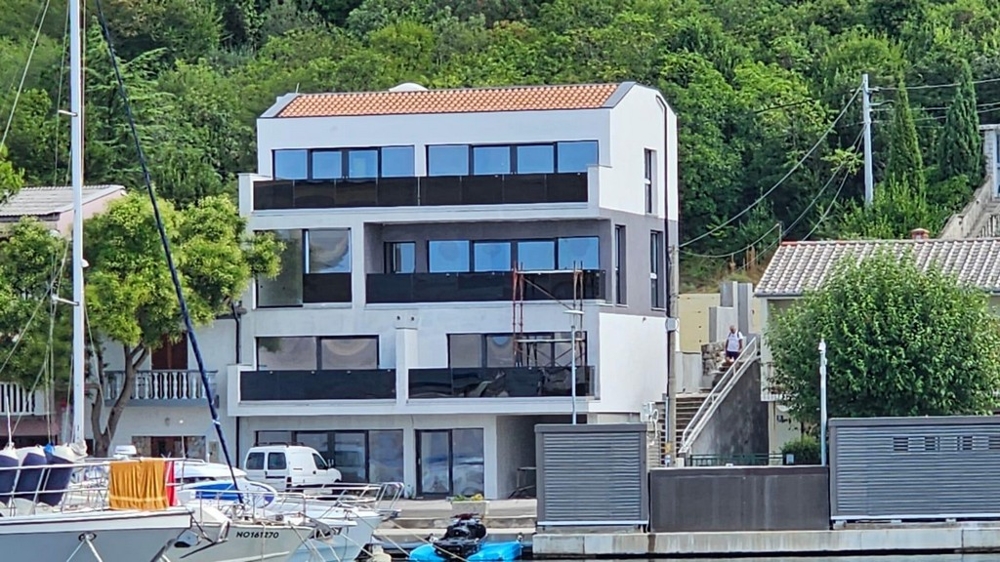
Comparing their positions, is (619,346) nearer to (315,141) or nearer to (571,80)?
(315,141)

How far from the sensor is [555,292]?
59125 mm

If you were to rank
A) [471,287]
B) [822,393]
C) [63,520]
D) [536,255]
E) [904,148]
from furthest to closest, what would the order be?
1. [904,148]
2. [536,255]
3. [471,287]
4. [822,393]
5. [63,520]

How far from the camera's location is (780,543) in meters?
47.5

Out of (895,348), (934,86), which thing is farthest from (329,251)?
(934,86)

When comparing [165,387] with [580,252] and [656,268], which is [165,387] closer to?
[580,252]

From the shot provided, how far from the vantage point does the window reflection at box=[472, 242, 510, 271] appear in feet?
198

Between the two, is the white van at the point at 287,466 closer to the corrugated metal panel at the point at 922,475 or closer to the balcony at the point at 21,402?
the balcony at the point at 21,402

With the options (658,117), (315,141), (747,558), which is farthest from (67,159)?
(747,558)

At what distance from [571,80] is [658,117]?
665 inches

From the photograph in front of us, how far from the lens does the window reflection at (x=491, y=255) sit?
60.2 metres

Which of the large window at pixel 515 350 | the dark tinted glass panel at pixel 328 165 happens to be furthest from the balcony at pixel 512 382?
the dark tinted glass panel at pixel 328 165

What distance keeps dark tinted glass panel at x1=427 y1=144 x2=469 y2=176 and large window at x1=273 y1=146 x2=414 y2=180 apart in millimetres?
554

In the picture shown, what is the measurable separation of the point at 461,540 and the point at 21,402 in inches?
641

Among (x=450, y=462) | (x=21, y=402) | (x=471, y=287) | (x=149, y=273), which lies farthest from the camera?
(x=471, y=287)
